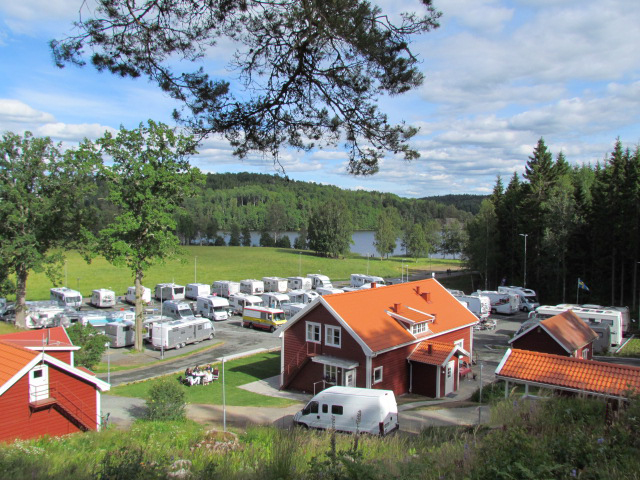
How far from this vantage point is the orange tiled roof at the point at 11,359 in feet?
42.0

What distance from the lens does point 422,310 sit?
73.2ft

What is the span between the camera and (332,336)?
19328 mm

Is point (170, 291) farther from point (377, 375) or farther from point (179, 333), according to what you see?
point (377, 375)

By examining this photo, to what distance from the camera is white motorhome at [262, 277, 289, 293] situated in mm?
46250

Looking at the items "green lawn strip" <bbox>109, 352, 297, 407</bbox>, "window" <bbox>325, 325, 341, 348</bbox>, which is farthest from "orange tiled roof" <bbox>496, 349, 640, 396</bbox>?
"green lawn strip" <bbox>109, 352, 297, 407</bbox>

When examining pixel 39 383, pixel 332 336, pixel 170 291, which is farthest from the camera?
pixel 170 291

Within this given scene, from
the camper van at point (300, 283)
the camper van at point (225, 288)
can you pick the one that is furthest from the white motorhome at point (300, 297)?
the camper van at point (300, 283)

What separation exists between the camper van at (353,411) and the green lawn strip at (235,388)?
4.37m

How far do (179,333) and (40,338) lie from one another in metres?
9.51

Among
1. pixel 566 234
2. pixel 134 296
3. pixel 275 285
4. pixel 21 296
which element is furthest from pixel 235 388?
pixel 566 234

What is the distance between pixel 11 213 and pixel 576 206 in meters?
43.1

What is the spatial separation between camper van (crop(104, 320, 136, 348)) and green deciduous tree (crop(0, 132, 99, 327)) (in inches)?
190

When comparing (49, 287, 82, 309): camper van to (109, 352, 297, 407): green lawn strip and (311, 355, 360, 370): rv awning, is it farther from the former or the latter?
(311, 355, 360, 370): rv awning

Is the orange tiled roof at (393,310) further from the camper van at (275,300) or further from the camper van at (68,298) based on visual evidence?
the camper van at (68,298)
